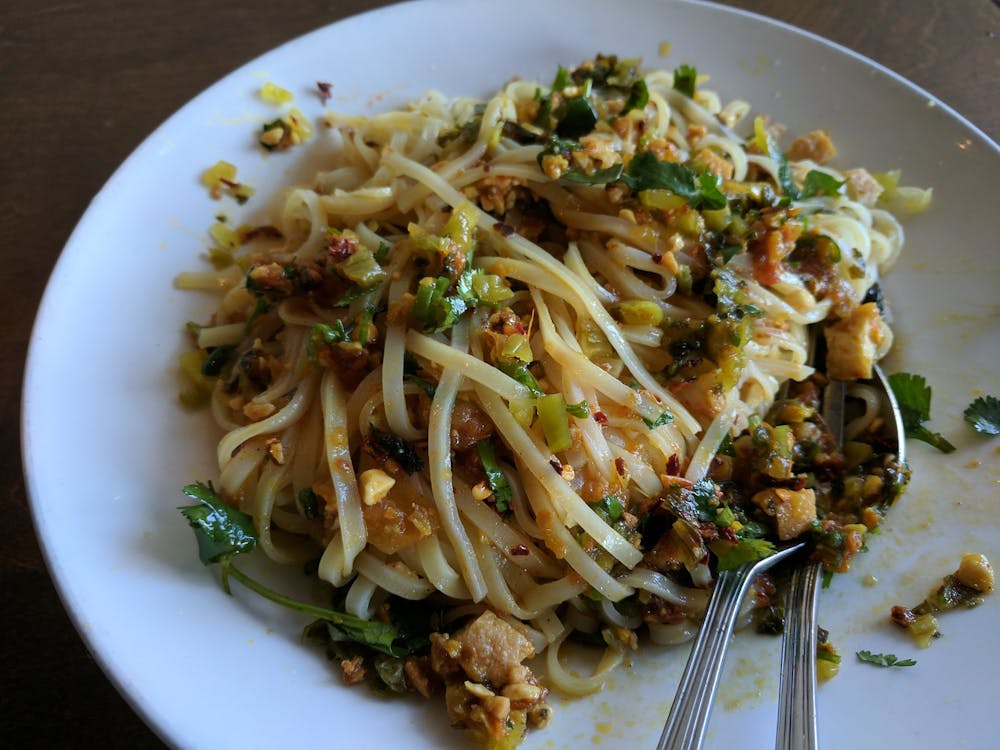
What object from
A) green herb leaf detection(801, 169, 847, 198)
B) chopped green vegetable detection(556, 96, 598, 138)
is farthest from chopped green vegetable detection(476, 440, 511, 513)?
green herb leaf detection(801, 169, 847, 198)

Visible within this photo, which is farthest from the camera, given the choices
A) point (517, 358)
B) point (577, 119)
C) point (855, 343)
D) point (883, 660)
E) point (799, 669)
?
point (577, 119)

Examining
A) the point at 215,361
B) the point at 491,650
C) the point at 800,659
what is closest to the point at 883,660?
the point at 800,659

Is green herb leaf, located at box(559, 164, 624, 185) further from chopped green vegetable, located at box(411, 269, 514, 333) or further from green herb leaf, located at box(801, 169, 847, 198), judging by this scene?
green herb leaf, located at box(801, 169, 847, 198)

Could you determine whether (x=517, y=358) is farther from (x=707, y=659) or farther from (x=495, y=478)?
(x=707, y=659)

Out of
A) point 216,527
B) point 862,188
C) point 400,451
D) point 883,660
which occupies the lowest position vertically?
point 216,527

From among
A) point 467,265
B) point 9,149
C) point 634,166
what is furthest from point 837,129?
point 9,149

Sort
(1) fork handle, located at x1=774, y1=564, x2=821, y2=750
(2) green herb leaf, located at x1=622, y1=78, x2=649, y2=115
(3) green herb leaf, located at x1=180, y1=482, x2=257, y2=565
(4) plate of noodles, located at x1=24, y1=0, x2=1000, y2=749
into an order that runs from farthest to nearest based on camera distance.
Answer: (2) green herb leaf, located at x1=622, y1=78, x2=649, y2=115, (3) green herb leaf, located at x1=180, y1=482, x2=257, y2=565, (4) plate of noodles, located at x1=24, y1=0, x2=1000, y2=749, (1) fork handle, located at x1=774, y1=564, x2=821, y2=750
